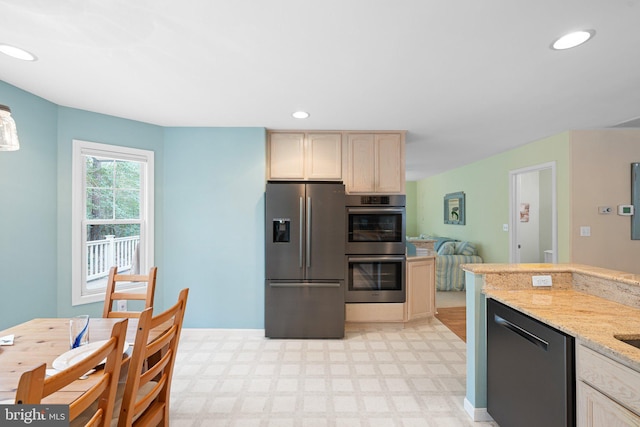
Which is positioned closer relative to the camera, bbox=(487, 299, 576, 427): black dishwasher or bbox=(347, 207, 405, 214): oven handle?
bbox=(487, 299, 576, 427): black dishwasher

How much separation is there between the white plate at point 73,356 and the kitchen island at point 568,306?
1.92 meters

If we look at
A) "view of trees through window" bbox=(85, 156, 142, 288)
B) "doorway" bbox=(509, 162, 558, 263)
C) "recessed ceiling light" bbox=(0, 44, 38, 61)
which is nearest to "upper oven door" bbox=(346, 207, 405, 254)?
"view of trees through window" bbox=(85, 156, 142, 288)

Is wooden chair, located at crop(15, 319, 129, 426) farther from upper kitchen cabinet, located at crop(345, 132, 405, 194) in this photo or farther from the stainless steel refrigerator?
upper kitchen cabinet, located at crop(345, 132, 405, 194)

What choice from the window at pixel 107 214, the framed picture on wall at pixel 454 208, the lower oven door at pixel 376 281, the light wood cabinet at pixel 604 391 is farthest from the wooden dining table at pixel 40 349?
the framed picture on wall at pixel 454 208

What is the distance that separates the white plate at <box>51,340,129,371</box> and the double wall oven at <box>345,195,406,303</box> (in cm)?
245

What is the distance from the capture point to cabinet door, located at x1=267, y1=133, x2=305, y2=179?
3.49m

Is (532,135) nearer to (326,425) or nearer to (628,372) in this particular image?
(628,372)

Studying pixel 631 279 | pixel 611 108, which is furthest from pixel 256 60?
pixel 611 108

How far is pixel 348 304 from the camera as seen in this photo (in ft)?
11.4

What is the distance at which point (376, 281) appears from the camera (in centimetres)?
347

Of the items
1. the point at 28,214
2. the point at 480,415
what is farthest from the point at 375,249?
the point at 28,214

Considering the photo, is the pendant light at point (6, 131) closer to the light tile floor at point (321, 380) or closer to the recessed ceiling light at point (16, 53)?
the recessed ceiling light at point (16, 53)

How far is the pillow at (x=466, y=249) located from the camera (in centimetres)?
549

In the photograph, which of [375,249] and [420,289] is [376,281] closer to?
[375,249]
